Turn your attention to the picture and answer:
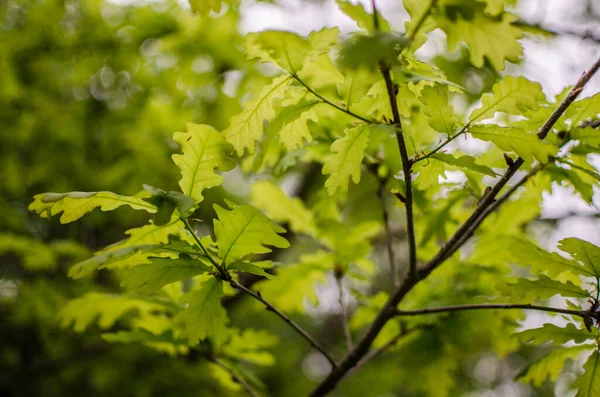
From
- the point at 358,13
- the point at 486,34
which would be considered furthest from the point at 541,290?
the point at 358,13

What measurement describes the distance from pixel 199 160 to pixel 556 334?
100 centimetres

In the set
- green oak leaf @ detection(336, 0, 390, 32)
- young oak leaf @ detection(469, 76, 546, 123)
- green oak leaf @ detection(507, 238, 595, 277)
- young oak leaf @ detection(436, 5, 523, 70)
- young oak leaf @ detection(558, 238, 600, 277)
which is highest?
young oak leaf @ detection(436, 5, 523, 70)

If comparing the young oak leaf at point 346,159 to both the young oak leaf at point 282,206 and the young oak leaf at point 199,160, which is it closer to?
the young oak leaf at point 199,160

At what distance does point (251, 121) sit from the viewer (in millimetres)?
1117

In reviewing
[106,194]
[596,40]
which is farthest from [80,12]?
[596,40]

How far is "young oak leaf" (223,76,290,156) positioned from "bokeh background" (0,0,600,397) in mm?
1908

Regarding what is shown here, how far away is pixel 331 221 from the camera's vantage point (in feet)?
5.90

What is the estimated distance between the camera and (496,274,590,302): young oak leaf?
1140 mm

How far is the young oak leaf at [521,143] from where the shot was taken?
0.97 metres

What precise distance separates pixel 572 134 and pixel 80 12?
11.9ft

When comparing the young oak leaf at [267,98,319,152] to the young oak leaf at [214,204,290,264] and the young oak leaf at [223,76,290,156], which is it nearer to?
the young oak leaf at [223,76,290,156]

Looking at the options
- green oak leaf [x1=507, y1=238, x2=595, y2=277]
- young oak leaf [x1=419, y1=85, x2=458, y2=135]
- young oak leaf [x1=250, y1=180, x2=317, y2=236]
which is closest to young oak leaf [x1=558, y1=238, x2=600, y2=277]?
green oak leaf [x1=507, y1=238, x2=595, y2=277]

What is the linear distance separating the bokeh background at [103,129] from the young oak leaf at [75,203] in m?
1.75

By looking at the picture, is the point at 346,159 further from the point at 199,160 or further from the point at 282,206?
the point at 282,206
